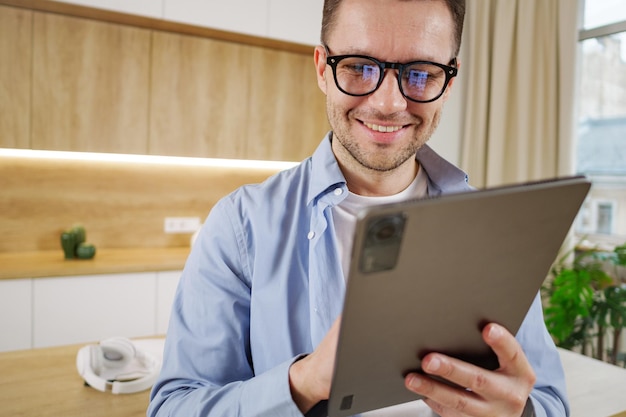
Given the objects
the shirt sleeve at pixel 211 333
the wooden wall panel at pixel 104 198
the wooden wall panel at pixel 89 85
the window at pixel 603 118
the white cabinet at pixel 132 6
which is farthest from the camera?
the window at pixel 603 118

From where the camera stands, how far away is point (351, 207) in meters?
1.15

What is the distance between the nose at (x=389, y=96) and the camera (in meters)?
0.97

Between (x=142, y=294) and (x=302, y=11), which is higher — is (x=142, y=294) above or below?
below

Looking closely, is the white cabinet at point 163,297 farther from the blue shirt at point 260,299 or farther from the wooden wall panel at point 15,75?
the blue shirt at point 260,299

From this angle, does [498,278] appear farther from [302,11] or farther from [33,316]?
[302,11]

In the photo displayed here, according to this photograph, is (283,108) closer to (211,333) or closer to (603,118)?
(603,118)

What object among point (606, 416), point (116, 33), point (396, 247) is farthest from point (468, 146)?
point (396, 247)

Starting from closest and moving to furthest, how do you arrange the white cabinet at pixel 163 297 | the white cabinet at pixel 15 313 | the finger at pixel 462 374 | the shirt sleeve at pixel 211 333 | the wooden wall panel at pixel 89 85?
the finger at pixel 462 374
the shirt sleeve at pixel 211 333
the white cabinet at pixel 15 313
the wooden wall panel at pixel 89 85
the white cabinet at pixel 163 297

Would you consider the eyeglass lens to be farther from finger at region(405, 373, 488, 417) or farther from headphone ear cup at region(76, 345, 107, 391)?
headphone ear cup at region(76, 345, 107, 391)

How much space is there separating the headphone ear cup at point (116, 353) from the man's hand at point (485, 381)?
86 centimetres

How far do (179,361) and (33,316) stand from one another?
2.15 metres

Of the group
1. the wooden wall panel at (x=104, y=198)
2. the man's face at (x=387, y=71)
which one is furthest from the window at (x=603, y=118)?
the man's face at (x=387, y=71)

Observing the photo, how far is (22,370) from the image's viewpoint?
1282 mm

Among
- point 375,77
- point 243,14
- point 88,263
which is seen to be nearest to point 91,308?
point 88,263
